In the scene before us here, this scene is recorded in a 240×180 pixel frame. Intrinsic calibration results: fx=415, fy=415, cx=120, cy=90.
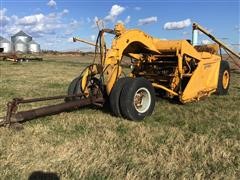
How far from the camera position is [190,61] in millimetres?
10039

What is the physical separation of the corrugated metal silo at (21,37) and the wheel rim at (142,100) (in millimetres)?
77752

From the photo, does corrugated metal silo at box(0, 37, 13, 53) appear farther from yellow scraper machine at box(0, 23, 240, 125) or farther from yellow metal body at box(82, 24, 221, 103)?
yellow metal body at box(82, 24, 221, 103)

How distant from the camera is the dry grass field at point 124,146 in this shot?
4875 mm

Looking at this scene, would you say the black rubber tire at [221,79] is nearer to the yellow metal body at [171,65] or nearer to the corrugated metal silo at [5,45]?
the yellow metal body at [171,65]

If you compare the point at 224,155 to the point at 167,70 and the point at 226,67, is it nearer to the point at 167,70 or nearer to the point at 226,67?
the point at 167,70

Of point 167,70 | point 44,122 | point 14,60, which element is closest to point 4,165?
point 44,122

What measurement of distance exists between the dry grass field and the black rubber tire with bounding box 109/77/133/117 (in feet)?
0.58

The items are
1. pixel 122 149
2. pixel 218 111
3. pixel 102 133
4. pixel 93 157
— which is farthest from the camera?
pixel 218 111

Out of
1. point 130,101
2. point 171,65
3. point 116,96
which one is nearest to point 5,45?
point 171,65

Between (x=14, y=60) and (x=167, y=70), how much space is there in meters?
24.7

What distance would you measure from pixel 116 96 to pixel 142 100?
2.31ft

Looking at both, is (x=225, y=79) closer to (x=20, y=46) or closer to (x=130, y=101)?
(x=130, y=101)

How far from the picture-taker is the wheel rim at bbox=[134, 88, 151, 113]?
321 inches

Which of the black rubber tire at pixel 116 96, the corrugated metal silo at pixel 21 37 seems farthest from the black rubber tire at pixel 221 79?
the corrugated metal silo at pixel 21 37
